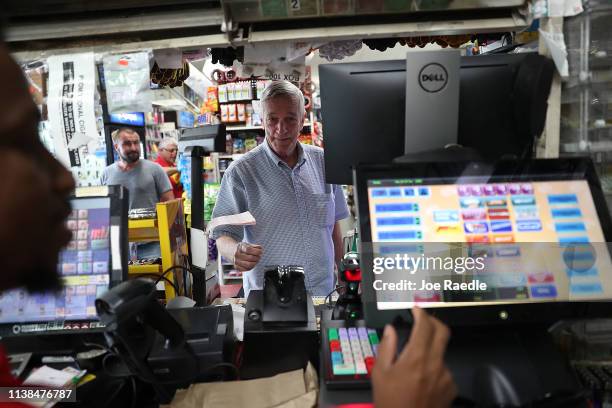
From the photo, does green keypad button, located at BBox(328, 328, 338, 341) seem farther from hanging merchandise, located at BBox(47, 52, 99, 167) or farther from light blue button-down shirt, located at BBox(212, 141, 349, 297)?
light blue button-down shirt, located at BBox(212, 141, 349, 297)

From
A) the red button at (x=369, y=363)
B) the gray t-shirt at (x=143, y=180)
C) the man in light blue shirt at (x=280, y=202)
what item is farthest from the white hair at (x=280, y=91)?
the gray t-shirt at (x=143, y=180)

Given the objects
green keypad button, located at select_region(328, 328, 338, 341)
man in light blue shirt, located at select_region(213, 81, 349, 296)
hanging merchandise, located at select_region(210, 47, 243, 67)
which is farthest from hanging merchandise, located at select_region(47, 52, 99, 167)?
man in light blue shirt, located at select_region(213, 81, 349, 296)

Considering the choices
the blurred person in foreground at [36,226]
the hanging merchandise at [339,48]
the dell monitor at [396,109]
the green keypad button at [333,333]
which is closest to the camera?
the blurred person in foreground at [36,226]

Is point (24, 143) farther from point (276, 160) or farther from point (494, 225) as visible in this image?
point (276, 160)

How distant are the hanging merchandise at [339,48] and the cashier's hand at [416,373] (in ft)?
2.78

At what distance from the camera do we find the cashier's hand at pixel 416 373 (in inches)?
23.3

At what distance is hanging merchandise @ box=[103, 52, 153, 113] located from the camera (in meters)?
1.05

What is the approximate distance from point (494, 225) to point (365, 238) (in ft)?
0.95

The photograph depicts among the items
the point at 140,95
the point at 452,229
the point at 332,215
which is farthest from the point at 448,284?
the point at 332,215

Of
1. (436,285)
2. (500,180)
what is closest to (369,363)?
(436,285)

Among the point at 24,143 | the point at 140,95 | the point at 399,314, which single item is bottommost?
the point at 399,314

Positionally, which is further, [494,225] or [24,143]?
[494,225]

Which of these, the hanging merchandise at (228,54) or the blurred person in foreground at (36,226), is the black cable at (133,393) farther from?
the hanging merchandise at (228,54)

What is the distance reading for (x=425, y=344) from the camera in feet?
2.03
